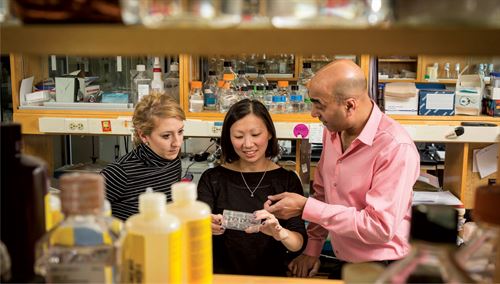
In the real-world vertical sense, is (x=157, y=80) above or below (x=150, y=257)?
above

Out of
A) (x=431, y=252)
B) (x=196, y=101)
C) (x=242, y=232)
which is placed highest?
(x=196, y=101)

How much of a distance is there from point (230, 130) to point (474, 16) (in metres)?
1.67

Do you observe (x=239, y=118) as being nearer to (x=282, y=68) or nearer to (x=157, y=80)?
(x=157, y=80)

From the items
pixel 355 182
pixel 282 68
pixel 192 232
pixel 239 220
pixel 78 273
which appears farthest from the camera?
pixel 282 68

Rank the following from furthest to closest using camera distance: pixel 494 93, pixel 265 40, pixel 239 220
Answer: pixel 494 93, pixel 239 220, pixel 265 40

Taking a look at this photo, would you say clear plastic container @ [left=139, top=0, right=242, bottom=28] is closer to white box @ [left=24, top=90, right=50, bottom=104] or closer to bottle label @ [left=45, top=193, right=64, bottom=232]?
bottle label @ [left=45, top=193, right=64, bottom=232]

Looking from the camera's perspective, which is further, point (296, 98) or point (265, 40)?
point (296, 98)

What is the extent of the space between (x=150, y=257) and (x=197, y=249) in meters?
0.13

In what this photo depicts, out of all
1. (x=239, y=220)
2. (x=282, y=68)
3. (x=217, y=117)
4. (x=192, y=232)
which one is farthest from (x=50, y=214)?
(x=282, y=68)

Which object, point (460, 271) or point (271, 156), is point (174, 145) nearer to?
point (271, 156)

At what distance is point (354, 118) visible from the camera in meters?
2.08

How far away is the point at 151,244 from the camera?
0.83 meters

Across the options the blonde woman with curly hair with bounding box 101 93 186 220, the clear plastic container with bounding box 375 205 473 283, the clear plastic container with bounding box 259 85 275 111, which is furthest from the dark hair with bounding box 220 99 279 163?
the clear plastic container with bounding box 375 205 473 283

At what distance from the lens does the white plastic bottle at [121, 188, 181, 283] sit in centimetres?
84
